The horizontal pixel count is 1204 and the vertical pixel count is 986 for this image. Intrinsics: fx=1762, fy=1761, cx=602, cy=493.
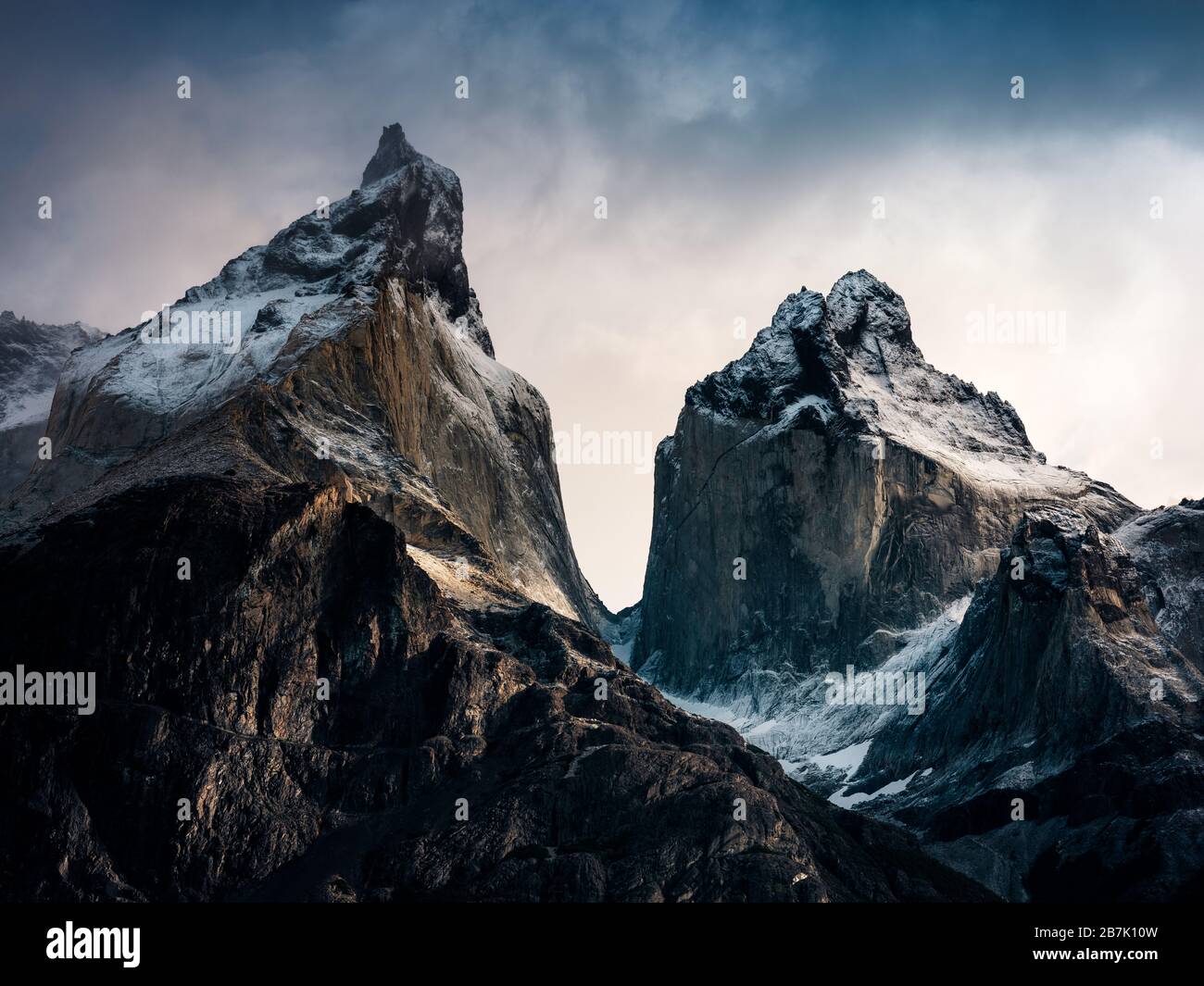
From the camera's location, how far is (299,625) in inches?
7165

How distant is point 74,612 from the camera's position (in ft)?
565
